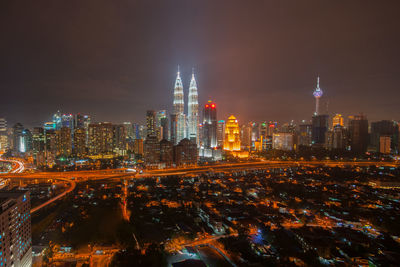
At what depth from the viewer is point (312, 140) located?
118ft

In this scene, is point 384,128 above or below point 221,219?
above

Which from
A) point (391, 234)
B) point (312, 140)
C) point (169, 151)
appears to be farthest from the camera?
point (312, 140)

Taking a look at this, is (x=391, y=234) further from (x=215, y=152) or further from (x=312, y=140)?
(x=312, y=140)

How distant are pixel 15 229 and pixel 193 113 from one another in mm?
28518

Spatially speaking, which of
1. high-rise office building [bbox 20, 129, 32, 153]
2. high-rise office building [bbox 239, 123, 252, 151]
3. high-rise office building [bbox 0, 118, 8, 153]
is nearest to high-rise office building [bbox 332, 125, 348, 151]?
high-rise office building [bbox 239, 123, 252, 151]

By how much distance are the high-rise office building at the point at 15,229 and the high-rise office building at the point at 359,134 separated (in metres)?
31.9

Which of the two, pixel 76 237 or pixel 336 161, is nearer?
pixel 76 237

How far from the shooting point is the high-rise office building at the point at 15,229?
15.7 ft

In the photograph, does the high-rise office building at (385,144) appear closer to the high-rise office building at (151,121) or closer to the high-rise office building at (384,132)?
the high-rise office building at (384,132)

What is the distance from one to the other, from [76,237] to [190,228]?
3.69 meters

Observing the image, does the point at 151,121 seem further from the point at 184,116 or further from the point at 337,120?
the point at 337,120

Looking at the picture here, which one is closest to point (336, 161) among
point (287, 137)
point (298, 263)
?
point (287, 137)

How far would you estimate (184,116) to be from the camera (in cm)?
3294

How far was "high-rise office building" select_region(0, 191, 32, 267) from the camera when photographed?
478cm
